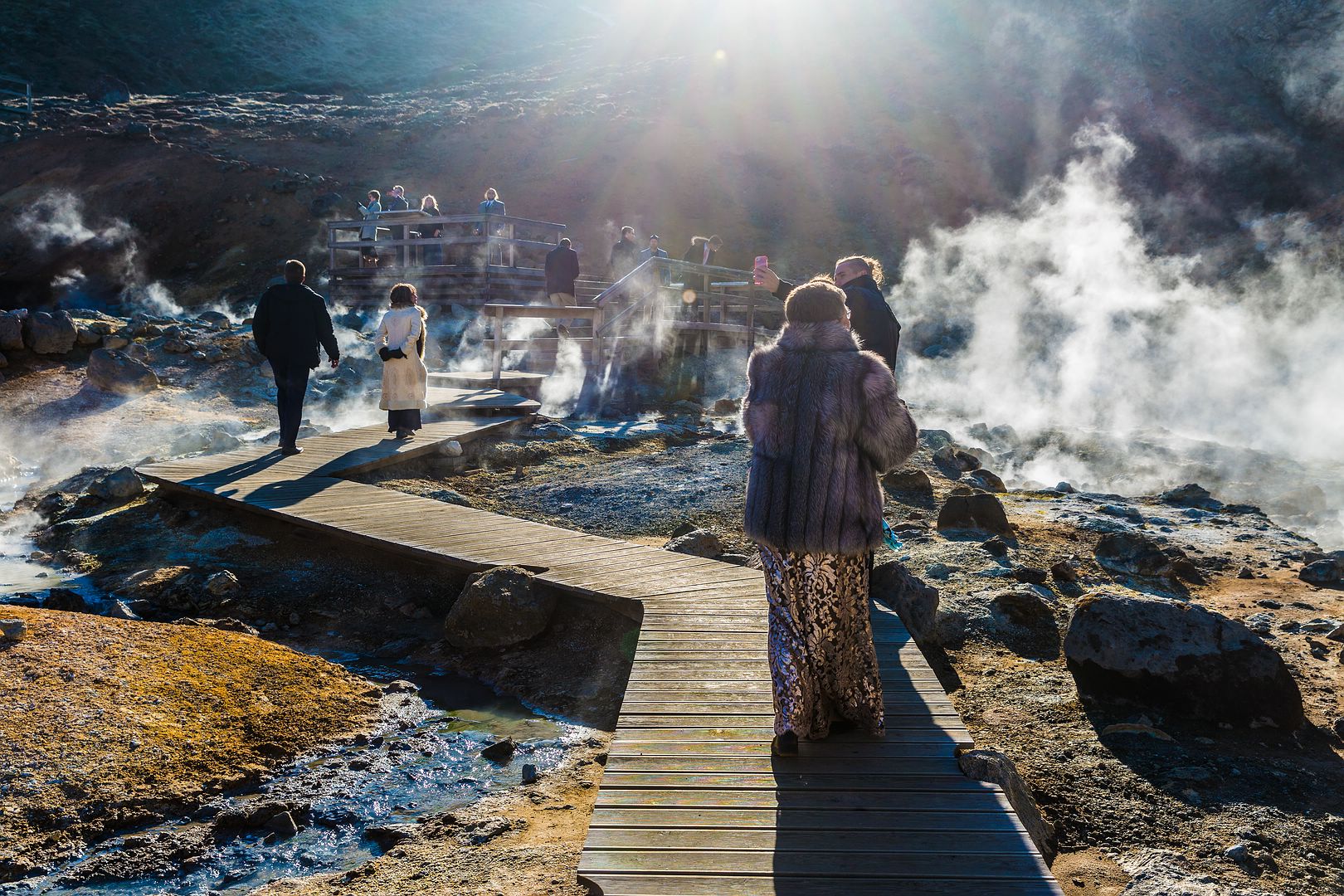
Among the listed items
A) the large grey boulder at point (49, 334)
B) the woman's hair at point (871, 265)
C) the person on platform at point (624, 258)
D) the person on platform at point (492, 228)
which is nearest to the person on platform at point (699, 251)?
the person on platform at point (624, 258)

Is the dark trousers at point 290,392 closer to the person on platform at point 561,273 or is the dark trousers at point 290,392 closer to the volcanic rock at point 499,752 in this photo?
the volcanic rock at point 499,752

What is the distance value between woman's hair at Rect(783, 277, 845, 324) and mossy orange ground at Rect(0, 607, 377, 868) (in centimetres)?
307

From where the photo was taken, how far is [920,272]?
86.1ft

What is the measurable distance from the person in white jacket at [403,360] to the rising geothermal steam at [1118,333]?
8.89m

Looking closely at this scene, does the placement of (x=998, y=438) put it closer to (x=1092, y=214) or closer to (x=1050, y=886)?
(x=1050, y=886)

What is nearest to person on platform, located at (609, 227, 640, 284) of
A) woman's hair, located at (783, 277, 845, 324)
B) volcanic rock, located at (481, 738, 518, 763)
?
volcanic rock, located at (481, 738, 518, 763)

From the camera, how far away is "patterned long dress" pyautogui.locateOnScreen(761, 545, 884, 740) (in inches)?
137

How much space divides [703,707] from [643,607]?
4.61 feet

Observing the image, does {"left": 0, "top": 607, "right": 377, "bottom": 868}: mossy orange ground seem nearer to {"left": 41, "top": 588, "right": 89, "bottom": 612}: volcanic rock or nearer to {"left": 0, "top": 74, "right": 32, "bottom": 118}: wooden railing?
{"left": 41, "top": 588, "right": 89, "bottom": 612}: volcanic rock

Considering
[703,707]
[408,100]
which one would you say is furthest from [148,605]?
[408,100]

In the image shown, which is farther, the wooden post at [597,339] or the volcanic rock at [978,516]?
the wooden post at [597,339]

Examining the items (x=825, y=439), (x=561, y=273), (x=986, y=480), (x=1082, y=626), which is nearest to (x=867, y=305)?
(x=825, y=439)

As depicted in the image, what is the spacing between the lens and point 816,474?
3.39m

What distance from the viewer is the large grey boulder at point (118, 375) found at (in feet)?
41.4
